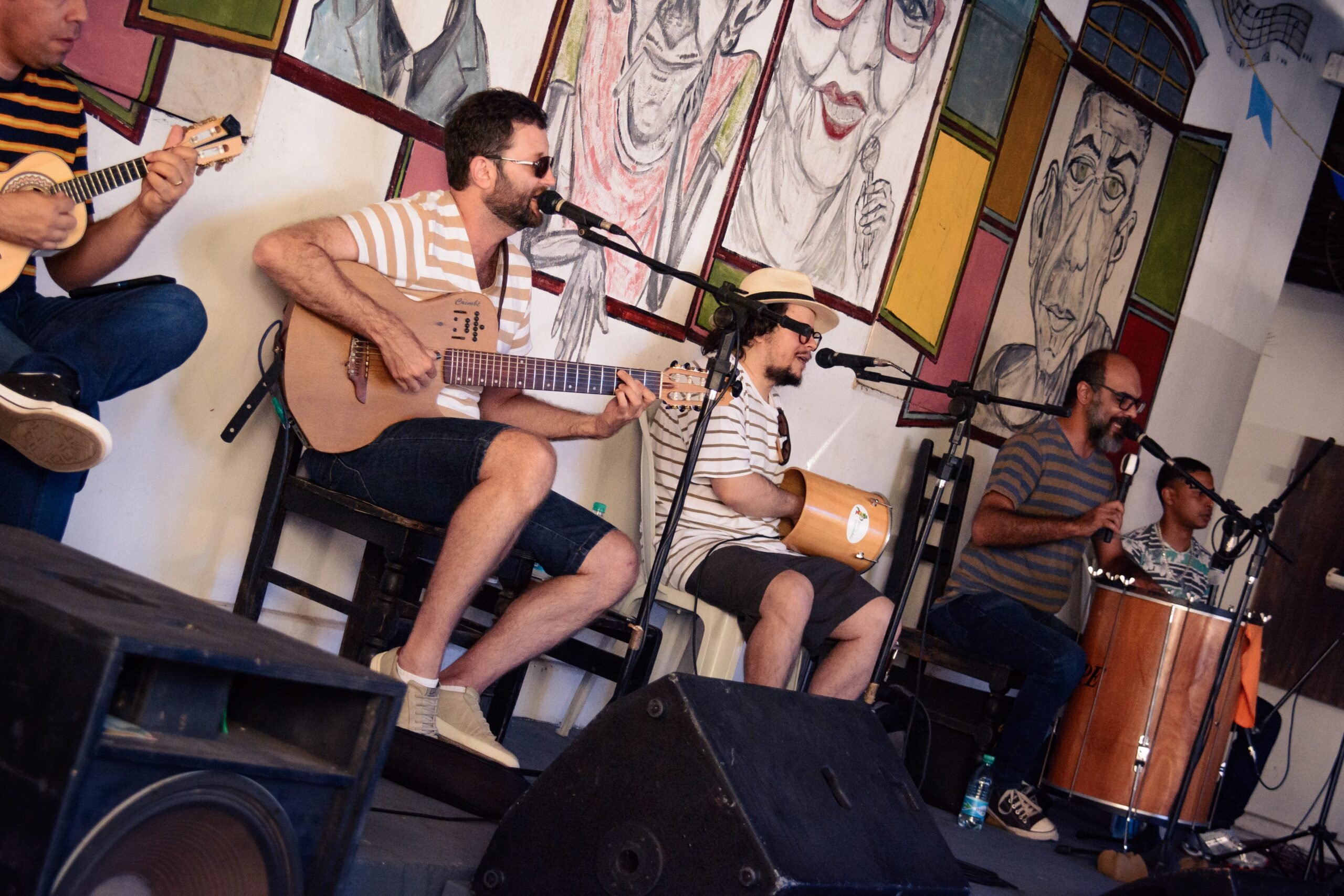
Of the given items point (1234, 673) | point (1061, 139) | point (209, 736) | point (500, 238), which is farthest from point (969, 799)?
point (209, 736)

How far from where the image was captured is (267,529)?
2.81 meters

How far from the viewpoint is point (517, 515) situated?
2463 mm

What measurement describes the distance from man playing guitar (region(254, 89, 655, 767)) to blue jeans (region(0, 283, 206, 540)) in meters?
0.33

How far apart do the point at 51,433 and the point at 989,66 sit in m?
3.69

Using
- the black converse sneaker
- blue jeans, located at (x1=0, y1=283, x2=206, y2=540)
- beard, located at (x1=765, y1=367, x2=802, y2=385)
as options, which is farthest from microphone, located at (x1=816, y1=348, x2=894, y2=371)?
the black converse sneaker

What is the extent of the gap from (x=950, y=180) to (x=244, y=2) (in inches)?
108

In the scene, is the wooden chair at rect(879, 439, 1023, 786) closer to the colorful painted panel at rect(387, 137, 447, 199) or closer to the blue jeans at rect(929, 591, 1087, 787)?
the blue jeans at rect(929, 591, 1087, 787)

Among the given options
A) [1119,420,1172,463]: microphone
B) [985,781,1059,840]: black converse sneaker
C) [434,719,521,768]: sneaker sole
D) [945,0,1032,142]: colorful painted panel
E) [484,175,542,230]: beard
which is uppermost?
[945,0,1032,142]: colorful painted panel

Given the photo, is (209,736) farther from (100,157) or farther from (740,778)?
(100,157)

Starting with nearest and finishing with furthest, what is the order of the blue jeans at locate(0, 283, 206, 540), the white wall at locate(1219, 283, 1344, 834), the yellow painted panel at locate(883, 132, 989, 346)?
the blue jeans at locate(0, 283, 206, 540) → the yellow painted panel at locate(883, 132, 989, 346) → the white wall at locate(1219, 283, 1344, 834)

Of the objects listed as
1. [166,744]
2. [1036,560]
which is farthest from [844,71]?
[166,744]

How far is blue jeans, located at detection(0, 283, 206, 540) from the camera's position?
2055mm

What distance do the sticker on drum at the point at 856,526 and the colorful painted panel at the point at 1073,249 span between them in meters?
1.50

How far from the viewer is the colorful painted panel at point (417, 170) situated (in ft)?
9.95
